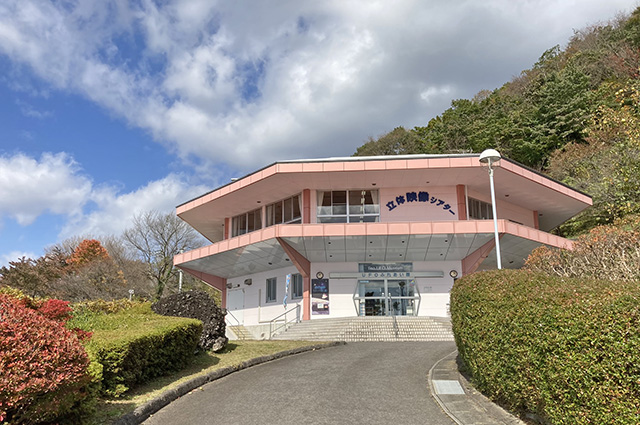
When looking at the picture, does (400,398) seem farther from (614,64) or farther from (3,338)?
Answer: (614,64)

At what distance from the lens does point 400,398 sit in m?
8.12

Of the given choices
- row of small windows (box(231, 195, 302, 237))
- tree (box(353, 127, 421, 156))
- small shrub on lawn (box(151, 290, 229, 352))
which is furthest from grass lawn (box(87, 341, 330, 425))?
tree (box(353, 127, 421, 156))

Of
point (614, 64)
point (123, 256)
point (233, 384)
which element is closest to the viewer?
point (233, 384)

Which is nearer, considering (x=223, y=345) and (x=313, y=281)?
(x=223, y=345)

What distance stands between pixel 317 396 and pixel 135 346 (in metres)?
3.46

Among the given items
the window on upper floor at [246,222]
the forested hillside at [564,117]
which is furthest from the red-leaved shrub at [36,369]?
the forested hillside at [564,117]

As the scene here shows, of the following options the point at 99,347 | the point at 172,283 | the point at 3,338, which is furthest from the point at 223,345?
the point at 172,283

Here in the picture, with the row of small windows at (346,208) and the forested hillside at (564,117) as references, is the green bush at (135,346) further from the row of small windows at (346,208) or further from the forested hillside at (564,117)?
the forested hillside at (564,117)

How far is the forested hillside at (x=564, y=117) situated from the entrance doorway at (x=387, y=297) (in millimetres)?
12764

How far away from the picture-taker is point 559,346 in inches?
202

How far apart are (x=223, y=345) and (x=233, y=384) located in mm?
3682

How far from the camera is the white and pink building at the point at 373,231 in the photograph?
22.9 meters

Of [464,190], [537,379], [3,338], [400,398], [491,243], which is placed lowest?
[400,398]

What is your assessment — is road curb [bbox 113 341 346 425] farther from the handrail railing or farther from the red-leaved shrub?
the handrail railing
